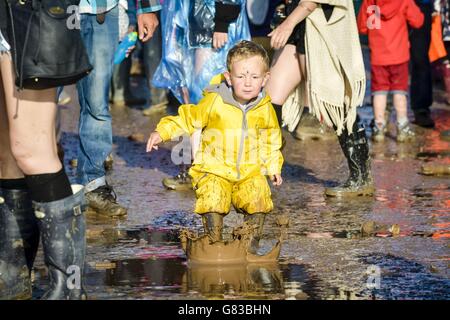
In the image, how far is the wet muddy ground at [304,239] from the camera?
5965mm

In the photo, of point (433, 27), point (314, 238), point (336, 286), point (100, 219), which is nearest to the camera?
point (336, 286)

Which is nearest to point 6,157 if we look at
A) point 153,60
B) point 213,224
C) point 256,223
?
point 213,224

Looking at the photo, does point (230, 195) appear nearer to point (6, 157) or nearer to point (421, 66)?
point (6, 157)

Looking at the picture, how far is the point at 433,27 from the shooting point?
40.9 feet

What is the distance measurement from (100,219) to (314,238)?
1.46m

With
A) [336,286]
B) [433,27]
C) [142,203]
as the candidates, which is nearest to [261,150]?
[336,286]

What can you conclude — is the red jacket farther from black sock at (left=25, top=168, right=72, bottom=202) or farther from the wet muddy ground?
black sock at (left=25, top=168, right=72, bottom=202)

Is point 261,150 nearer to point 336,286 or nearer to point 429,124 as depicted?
point 336,286

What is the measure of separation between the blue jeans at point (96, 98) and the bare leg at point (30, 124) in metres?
2.26

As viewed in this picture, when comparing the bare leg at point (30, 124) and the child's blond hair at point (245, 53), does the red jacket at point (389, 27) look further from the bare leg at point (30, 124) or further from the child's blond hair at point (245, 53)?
the bare leg at point (30, 124)

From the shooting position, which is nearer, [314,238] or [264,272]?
[264,272]

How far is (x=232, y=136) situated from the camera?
6.74 metres

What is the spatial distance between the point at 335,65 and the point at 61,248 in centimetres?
318

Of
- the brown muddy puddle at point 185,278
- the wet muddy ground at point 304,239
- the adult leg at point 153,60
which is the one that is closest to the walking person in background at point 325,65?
the wet muddy ground at point 304,239
